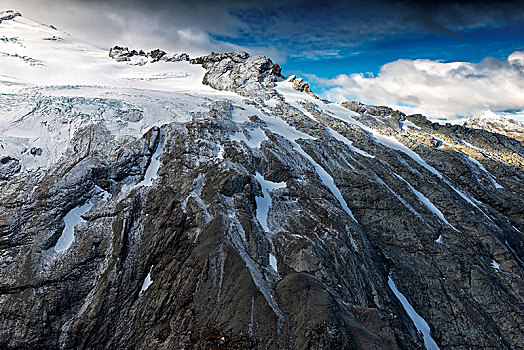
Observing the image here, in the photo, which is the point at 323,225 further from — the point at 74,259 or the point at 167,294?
the point at 74,259

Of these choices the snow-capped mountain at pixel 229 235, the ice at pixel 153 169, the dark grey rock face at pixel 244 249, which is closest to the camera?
the dark grey rock face at pixel 244 249

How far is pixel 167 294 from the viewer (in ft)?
74.1

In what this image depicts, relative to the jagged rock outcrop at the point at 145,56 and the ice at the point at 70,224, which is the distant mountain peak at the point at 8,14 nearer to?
the jagged rock outcrop at the point at 145,56

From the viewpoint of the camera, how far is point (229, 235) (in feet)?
81.0

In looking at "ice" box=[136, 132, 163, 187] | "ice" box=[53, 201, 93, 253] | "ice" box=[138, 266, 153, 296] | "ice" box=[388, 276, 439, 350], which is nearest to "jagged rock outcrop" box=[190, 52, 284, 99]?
"ice" box=[136, 132, 163, 187]

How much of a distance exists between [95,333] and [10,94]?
38.4 metres

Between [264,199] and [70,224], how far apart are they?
2074cm

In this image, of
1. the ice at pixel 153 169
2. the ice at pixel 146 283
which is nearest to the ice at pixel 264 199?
the ice at pixel 146 283

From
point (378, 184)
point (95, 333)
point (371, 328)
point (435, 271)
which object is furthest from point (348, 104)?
point (95, 333)

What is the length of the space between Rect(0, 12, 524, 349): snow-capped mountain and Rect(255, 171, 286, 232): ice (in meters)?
0.18

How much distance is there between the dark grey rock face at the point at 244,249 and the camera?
2038cm

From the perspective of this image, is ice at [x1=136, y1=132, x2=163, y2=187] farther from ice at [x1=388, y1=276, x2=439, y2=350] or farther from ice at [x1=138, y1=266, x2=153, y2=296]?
ice at [x1=388, y1=276, x2=439, y2=350]

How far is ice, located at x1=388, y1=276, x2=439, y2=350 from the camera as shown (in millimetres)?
26672

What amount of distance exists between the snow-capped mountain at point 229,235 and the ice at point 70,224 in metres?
0.11
